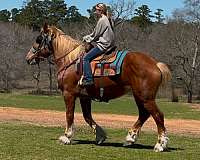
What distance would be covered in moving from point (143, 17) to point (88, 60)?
329ft

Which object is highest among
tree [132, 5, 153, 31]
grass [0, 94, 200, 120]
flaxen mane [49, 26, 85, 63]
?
tree [132, 5, 153, 31]

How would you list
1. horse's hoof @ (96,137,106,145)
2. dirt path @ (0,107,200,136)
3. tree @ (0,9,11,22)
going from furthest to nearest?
tree @ (0,9,11,22) → dirt path @ (0,107,200,136) → horse's hoof @ (96,137,106,145)

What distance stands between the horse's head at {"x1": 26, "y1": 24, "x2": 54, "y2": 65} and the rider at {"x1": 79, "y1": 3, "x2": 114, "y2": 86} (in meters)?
1.31

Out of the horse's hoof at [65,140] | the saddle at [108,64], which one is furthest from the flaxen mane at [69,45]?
the horse's hoof at [65,140]

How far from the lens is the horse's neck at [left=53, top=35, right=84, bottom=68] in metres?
12.0

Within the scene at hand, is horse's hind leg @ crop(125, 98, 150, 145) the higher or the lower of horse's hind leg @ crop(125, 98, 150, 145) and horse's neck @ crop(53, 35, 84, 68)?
the lower

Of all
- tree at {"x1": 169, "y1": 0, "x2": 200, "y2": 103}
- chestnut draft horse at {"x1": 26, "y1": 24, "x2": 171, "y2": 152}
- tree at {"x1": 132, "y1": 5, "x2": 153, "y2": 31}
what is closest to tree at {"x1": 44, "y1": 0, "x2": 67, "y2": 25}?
tree at {"x1": 132, "y1": 5, "x2": 153, "y2": 31}

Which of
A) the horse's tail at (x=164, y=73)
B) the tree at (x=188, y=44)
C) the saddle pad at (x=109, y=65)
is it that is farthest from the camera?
the tree at (x=188, y=44)

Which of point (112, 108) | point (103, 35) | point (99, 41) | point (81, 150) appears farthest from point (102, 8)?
point (112, 108)

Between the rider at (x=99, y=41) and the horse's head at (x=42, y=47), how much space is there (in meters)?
1.31

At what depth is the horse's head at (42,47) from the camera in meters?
12.4

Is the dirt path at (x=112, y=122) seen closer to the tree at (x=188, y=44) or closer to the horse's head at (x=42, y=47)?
the horse's head at (x=42, y=47)

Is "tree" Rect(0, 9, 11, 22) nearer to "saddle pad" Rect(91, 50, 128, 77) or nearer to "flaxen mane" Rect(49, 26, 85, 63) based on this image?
"flaxen mane" Rect(49, 26, 85, 63)

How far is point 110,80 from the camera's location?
11281mm
